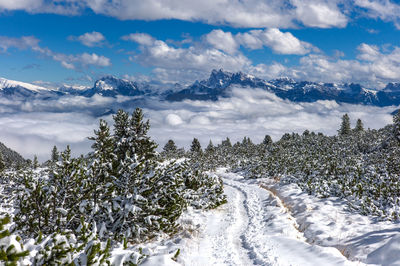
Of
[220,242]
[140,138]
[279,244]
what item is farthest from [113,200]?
[140,138]

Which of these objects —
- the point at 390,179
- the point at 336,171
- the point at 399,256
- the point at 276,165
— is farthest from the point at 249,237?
the point at 276,165

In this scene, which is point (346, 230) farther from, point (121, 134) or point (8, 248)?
point (121, 134)

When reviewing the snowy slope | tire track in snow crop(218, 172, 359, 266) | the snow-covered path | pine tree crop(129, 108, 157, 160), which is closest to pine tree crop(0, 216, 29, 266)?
the snowy slope

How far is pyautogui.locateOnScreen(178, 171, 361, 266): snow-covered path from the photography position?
428 inches

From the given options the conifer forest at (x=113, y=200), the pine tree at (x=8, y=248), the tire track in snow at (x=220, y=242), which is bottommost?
the tire track in snow at (x=220, y=242)

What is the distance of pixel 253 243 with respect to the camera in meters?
13.4

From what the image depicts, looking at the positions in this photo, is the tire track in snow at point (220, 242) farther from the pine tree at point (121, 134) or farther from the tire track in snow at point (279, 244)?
the pine tree at point (121, 134)

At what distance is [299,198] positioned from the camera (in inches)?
985

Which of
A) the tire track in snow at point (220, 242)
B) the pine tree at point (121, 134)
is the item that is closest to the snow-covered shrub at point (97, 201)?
the tire track in snow at point (220, 242)

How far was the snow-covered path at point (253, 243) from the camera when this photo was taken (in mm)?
10867

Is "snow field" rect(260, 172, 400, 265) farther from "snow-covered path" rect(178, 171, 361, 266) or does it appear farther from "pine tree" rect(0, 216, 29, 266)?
"pine tree" rect(0, 216, 29, 266)

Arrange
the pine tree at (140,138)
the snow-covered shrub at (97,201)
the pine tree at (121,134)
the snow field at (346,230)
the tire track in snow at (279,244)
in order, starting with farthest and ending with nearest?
the pine tree at (121,134)
the pine tree at (140,138)
the snow field at (346,230)
the tire track in snow at (279,244)
the snow-covered shrub at (97,201)

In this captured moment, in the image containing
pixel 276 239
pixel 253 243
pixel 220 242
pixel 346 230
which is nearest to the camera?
pixel 253 243

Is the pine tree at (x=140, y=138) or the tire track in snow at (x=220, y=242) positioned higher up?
the pine tree at (x=140, y=138)
